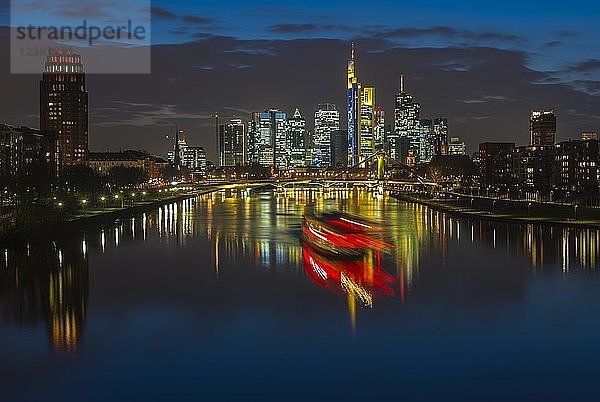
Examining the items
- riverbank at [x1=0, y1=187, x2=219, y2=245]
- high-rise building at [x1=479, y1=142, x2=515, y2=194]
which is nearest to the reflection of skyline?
riverbank at [x1=0, y1=187, x2=219, y2=245]

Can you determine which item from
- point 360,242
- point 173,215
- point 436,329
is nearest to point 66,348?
point 436,329

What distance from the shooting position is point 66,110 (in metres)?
139

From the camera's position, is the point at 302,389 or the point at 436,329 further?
the point at 436,329

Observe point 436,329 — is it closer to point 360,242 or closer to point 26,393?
point 26,393

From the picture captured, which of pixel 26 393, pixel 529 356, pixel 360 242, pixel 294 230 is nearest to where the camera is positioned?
pixel 26 393

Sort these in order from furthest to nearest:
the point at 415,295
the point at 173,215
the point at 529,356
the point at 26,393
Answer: the point at 173,215
the point at 415,295
the point at 529,356
the point at 26,393

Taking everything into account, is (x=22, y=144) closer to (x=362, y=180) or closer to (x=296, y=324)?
(x=362, y=180)

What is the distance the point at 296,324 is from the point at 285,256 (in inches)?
455

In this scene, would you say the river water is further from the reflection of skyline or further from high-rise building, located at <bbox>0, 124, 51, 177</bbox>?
high-rise building, located at <bbox>0, 124, 51, 177</bbox>

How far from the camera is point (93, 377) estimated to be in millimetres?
11773

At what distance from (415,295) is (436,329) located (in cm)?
374

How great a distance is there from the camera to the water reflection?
17.9 meters

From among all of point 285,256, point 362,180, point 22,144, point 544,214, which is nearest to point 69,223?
point 285,256

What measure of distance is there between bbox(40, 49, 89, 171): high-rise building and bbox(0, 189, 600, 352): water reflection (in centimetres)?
9597
